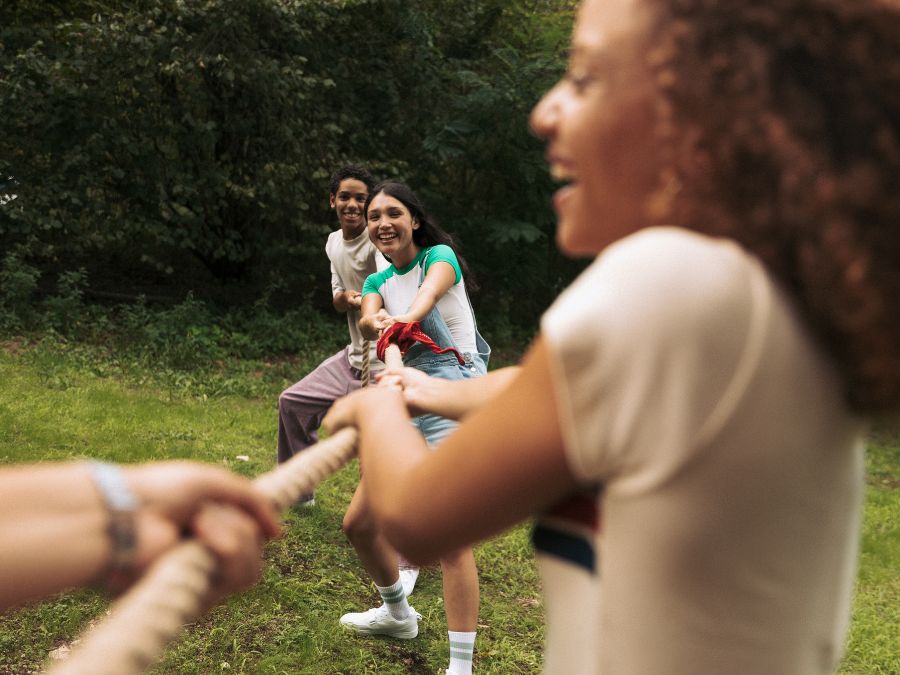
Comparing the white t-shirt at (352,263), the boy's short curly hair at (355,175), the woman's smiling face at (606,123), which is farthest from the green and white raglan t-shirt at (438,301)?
the woman's smiling face at (606,123)

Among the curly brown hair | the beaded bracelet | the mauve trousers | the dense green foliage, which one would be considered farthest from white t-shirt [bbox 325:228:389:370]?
the curly brown hair

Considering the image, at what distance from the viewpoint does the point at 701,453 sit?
0.90 meters

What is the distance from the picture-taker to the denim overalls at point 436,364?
3.93 metres

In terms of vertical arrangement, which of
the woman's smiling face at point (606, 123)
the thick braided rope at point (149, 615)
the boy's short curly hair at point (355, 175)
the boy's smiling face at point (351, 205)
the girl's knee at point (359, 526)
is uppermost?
the boy's short curly hair at point (355, 175)

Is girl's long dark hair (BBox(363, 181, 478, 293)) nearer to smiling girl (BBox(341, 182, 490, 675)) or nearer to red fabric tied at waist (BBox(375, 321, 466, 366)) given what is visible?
smiling girl (BBox(341, 182, 490, 675))

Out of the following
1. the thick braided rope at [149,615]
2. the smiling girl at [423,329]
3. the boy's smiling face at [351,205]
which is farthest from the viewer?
the boy's smiling face at [351,205]

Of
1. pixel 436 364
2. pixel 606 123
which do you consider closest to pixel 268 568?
pixel 436 364

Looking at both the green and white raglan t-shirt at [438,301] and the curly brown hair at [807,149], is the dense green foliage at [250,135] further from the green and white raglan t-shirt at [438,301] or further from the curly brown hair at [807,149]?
the curly brown hair at [807,149]

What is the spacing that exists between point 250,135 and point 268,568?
6.73m

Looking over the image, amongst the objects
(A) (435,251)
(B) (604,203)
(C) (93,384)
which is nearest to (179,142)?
(C) (93,384)

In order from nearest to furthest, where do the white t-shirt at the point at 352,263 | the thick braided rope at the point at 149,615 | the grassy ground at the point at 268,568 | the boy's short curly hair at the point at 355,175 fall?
the thick braided rope at the point at 149,615 < the grassy ground at the point at 268,568 < the white t-shirt at the point at 352,263 < the boy's short curly hair at the point at 355,175

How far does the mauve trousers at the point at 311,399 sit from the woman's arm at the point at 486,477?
14.3 feet

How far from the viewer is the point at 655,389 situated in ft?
2.90

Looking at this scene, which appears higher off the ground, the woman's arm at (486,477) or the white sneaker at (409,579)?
the woman's arm at (486,477)
